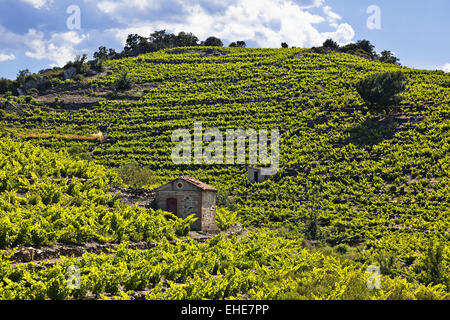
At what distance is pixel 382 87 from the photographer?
50.8 m

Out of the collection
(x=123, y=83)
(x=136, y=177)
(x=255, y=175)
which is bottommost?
(x=136, y=177)

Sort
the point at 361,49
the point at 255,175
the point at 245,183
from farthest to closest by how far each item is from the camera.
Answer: the point at 361,49 → the point at 255,175 → the point at 245,183

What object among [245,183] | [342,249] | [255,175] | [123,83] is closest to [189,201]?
[342,249]

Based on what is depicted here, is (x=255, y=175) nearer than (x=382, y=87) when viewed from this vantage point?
Yes

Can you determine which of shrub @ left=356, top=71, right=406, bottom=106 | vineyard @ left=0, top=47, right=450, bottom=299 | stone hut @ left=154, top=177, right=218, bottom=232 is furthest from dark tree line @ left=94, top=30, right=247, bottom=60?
stone hut @ left=154, top=177, right=218, bottom=232

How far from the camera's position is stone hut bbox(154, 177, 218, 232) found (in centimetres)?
2439

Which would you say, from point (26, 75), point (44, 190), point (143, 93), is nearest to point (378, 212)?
point (44, 190)

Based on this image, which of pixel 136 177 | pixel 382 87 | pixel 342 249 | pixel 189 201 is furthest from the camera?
pixel 382 87

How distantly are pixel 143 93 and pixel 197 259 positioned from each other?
53.2 metres

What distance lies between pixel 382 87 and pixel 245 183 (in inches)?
884

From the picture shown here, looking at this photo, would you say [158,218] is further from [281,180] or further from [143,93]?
[143,93]

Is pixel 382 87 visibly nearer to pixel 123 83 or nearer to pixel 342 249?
pixel 342 249

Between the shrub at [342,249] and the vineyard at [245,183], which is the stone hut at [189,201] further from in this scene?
the shrub at [342,249]
